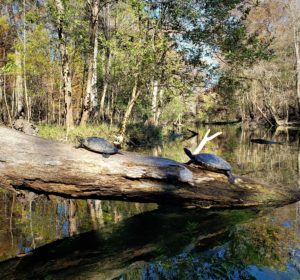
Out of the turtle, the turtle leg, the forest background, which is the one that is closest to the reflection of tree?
the turtle leg

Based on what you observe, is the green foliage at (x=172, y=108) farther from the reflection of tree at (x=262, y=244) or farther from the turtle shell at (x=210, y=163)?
the reflection of tree at (x=262, y=244)

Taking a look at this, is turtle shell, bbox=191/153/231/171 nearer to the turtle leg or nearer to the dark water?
the turtle leg

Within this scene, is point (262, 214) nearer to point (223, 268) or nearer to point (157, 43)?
point (223, 268)

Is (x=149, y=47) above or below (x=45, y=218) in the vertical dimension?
above

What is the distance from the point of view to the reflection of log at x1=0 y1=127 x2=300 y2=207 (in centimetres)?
468

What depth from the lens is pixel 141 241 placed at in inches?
200

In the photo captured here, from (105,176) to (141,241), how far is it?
3.72 feet

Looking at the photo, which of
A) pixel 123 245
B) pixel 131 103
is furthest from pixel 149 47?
pixel 123 245

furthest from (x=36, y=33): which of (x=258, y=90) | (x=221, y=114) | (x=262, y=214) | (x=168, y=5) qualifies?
(x=221, y=114)

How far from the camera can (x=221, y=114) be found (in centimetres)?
5862

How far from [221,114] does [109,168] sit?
55417 mm

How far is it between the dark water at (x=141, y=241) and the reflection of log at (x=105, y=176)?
1.75 ft

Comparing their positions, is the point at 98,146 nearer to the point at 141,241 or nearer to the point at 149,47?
the point at 141,241

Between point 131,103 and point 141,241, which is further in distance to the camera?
point 131,103
